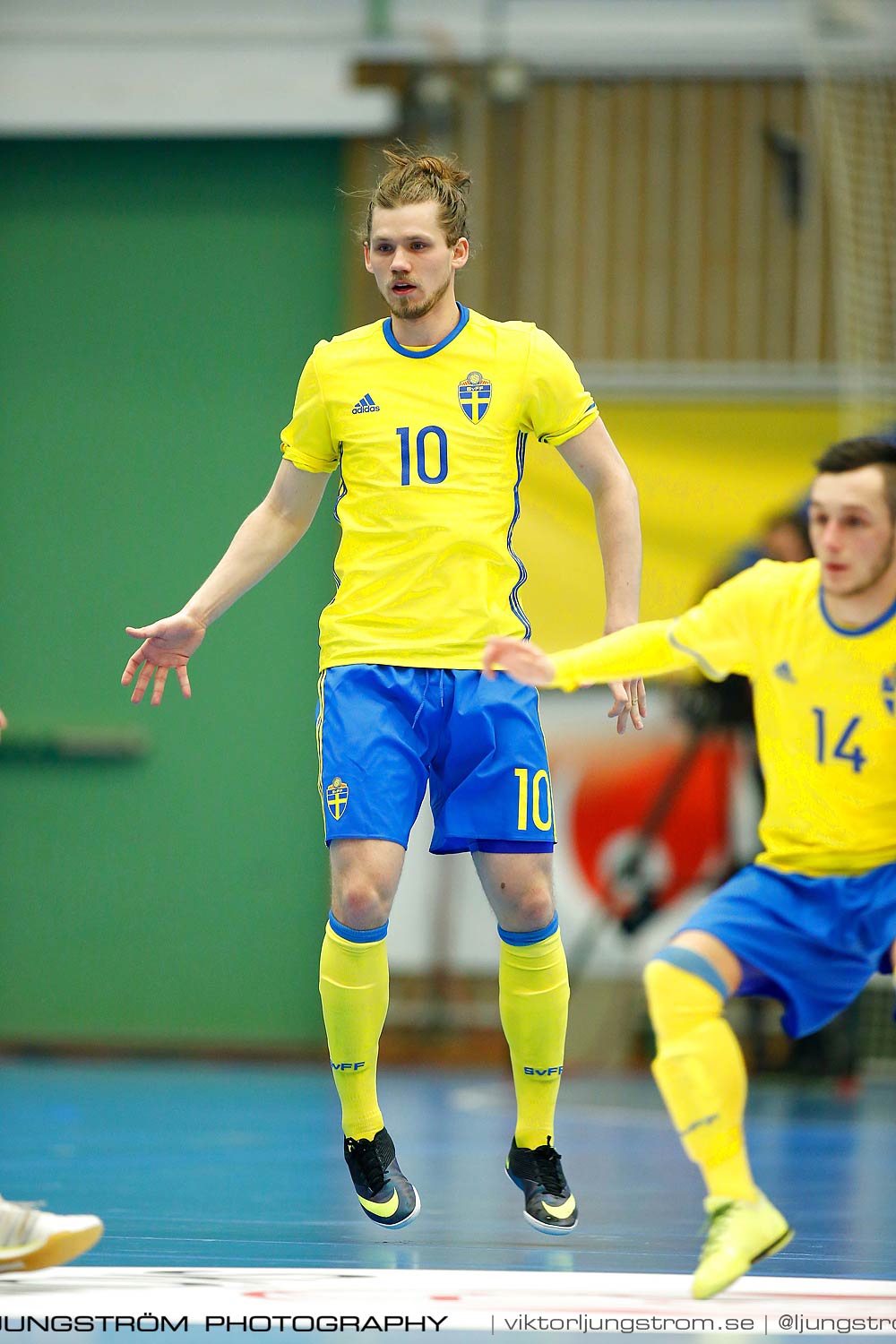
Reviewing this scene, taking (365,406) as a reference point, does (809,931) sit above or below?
below

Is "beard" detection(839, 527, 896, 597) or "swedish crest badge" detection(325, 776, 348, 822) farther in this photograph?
"swedish crest badge" detection(325, 776, 348, 822)

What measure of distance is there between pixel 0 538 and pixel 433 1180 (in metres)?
4.99

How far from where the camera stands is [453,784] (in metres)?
3.83

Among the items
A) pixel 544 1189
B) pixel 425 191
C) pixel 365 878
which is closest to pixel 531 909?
pixel 365 878

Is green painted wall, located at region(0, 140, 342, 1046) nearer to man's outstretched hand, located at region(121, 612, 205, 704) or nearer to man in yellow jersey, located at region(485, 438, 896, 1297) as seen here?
man's outstretched hand, located at region(121, 612, 205, 704)

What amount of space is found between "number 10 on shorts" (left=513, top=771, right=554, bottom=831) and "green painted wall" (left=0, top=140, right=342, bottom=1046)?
16.2ft

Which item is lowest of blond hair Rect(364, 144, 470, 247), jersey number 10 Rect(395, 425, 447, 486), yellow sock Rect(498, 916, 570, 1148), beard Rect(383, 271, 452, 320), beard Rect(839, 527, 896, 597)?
yellow sock Rect(498, 916, 570, 1148)

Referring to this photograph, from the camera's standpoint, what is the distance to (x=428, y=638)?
3781 millimetres

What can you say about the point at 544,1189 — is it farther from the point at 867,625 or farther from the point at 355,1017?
the point at 867,625

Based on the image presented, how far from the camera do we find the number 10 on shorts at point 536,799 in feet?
12.4

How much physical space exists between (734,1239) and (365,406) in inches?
74.2

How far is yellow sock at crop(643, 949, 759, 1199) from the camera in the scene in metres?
3.17

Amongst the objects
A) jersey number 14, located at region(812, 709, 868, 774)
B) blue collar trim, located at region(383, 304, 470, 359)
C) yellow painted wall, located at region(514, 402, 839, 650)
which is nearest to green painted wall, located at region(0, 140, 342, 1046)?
yellow painted wall, located at region(514, 402, 839, 650)

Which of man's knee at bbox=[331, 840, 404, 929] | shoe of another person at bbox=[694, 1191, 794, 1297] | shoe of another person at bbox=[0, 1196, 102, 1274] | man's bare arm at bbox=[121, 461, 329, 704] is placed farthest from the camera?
man's bare arm at bbox=[121, 461, 329, 704]
